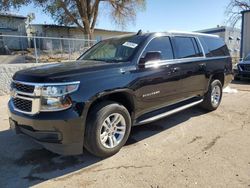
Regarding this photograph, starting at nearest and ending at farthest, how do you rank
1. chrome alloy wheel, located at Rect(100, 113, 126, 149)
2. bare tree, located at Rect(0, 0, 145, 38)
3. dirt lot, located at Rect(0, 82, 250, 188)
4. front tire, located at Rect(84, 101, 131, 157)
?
dirt lot, located at Rect(0, 82, 250, 188) → front tire, located at Rect(84, 101, 131, 157) → chrome alloy wheel, located at Rect(100, 113, 126, 149) → bare tree, located at Rect(0, 0, 145, 38)

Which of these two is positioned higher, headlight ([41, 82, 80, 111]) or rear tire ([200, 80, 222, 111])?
headlight ([41, 82, 80, 111])

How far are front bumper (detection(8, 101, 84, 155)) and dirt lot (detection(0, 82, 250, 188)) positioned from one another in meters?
0.39

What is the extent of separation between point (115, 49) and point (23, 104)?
195cm

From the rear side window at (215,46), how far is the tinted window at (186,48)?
586mm

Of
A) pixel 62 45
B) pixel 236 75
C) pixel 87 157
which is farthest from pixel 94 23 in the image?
pixel 87 157

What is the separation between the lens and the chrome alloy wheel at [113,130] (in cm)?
382

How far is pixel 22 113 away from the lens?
11.6 feet

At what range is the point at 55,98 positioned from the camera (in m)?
3.28

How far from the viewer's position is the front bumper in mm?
3266

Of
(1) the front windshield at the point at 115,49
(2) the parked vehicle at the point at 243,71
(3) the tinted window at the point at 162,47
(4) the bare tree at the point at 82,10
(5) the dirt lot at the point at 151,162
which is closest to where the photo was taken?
(5) the dirt lot at the point at 151,162

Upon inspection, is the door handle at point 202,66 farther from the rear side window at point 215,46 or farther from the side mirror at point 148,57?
the side mirror at point 148,57

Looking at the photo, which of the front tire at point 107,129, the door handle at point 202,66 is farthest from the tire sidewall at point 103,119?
the door handle at point 202,66

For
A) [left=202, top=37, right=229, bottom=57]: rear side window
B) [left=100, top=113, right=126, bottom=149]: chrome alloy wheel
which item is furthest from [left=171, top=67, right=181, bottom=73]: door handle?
[left=202, top=37, right=229, bottom=57]: rear side window

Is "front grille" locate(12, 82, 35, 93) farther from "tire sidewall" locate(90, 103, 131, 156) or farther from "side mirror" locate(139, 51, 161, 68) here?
"side mirror" locate(139, 51, 161, 68)
